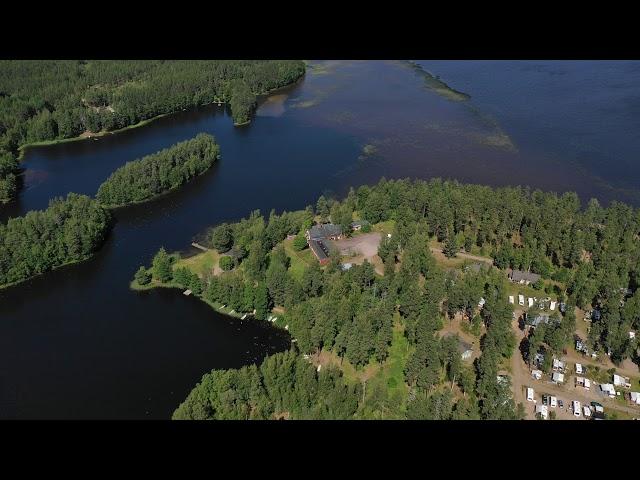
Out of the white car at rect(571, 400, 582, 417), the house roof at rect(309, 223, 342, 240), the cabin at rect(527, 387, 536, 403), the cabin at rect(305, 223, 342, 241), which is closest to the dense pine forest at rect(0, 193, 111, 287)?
the cabin at rect(305, 223, 342, 241)

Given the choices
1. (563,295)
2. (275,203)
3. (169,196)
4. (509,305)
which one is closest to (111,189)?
(169,196)

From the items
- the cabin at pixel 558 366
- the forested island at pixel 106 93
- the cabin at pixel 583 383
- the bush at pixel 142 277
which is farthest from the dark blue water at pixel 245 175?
the cabin at pixel 583 383

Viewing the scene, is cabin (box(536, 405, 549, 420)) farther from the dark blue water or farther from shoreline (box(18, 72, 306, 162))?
shoreline (box(18, 72, 306, 162))

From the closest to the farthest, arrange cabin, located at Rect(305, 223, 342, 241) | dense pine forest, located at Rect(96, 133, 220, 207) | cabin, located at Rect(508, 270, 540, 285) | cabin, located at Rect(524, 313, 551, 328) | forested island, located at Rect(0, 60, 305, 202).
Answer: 1. cabin, located at Rect(524, 313, 551, 328)
2. cabin, located at Rect(508, 270, 540, 285)
3. cabin, located at Rect(305, 223, 342, 241)
4. dense pine forest, located at Rect(96, 133, 220, 207)
5. forested island, located at Rect(0, 60, 305, 202)

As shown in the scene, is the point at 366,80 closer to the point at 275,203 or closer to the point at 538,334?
the point at 275,203

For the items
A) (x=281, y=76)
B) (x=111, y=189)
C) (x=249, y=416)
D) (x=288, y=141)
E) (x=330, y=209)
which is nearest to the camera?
(x=249, y=416)

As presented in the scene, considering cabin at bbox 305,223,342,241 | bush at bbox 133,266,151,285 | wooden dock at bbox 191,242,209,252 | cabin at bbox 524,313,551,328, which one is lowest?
bush at bbox 133,266,151,285

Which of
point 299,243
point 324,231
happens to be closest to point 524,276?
point 324,231

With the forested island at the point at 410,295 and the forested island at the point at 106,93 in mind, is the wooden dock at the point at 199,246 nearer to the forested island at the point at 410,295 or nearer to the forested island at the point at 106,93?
the forested island at the point at 410,295
